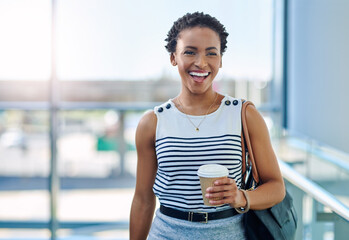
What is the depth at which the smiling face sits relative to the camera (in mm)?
1116

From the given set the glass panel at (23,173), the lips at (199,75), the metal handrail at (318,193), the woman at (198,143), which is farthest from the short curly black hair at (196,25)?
the glass panel at (23,173)

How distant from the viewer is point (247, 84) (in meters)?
4.20

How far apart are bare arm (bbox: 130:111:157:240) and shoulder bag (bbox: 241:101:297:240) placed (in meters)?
0.25

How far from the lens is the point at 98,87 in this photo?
13.3ft

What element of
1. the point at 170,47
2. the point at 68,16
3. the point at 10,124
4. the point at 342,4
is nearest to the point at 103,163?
the point at 10,124

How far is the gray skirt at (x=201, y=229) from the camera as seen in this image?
1072 millimetres

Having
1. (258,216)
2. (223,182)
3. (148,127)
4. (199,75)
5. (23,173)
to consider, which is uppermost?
(199,75)

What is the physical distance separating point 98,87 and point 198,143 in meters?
3.07

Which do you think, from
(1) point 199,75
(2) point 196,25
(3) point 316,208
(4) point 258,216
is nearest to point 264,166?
(4) point 258,216

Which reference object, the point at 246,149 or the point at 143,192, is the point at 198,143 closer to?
the point at 246,149

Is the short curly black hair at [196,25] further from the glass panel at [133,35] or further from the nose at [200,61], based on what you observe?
the glass panel at [133,35]

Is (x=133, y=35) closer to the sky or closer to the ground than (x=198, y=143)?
closer to the sky

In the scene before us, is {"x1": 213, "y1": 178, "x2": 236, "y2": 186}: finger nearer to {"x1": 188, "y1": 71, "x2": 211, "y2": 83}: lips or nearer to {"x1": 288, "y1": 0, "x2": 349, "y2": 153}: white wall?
{"x1": 188, "y1": 71, "x2": 211, "y2": 83}: lips

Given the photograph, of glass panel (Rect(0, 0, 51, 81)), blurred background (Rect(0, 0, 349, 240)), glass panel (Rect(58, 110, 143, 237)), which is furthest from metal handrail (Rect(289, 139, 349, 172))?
glass panel (Rect(0, 0, 51, 81))
